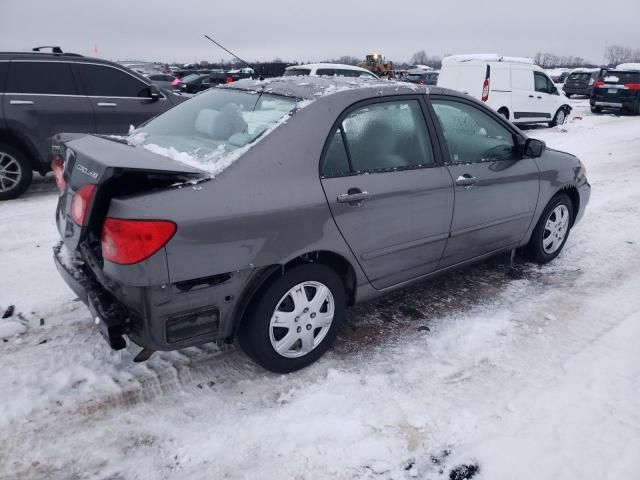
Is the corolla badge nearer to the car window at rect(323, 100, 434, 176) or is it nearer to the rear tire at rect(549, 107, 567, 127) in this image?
the car window at rect(323, 100, 434, 176)

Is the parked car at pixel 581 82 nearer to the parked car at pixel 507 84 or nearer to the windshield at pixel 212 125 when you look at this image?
the parked car at pixel 507 84

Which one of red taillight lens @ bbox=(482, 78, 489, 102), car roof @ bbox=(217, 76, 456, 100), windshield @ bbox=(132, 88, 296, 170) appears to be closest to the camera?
windshield @ bbox=(132, 88, 296, 170)

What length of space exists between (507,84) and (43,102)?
38.7ft

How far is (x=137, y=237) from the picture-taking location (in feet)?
7.23

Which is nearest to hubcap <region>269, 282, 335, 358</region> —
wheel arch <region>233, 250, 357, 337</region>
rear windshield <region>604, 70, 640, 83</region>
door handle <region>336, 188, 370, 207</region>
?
wheel arch <region>233, 250, 357, 337</region>

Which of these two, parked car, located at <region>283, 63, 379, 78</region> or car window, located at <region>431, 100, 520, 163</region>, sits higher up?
parked car, located at <region>283, 63, 379, 78</region>

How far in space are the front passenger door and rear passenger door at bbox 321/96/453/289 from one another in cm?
16

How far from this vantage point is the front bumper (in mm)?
2330

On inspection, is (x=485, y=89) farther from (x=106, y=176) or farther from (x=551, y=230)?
(x=106, y=176)

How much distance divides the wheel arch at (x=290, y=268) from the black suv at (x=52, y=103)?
4.94 m

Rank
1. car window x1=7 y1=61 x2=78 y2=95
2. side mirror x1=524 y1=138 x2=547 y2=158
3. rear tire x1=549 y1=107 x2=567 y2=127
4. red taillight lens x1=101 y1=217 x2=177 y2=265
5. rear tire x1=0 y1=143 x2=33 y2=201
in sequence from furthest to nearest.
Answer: rear tire x1=549 y1=107 x2=567 y2=127 < car window x1=7 y1=61 x2=78 y2=95 < rear tire x1=0 y1=143 x2=33 y2=201 < side mirror x1=524 y1=138 x2=547 y2=158 < red taillight lens x1=101 y1=217 x2=177 y2=265

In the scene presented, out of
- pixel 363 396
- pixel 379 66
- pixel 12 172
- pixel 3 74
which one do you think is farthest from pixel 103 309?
pixel 379 66

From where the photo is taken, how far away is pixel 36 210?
18.6 feet

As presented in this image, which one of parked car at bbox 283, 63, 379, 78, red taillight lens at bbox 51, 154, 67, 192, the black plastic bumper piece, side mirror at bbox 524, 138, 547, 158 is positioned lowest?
the black plastic bumper piece
